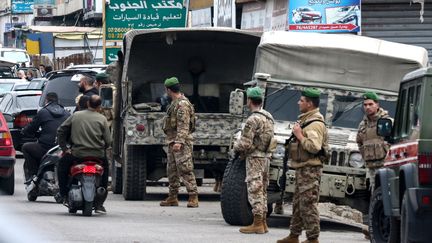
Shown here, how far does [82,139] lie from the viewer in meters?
16.2

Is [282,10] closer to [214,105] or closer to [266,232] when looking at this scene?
[214,105]

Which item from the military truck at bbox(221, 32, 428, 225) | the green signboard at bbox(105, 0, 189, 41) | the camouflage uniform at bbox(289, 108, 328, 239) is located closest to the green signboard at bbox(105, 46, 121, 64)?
the green signboard at bbox(105, 0, 189, 41)

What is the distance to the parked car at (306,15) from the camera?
25.3 m

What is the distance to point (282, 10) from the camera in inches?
1199

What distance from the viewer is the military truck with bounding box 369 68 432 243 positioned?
10.4 m

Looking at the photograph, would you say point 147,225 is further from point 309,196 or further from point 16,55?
point 16,55

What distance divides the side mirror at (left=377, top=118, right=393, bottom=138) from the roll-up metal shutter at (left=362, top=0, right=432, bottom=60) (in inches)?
586

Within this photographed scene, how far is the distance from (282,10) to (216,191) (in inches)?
386

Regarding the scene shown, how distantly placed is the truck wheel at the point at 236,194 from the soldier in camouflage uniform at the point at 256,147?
1.46 feet

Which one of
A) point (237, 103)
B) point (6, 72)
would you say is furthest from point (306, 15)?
point (6, 72)

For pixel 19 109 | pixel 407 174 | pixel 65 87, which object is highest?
pixel 407 174

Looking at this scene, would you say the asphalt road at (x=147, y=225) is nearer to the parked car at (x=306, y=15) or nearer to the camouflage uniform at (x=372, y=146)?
the camouflage uniform at (x=372, y=146)

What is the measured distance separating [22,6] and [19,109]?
202 feet

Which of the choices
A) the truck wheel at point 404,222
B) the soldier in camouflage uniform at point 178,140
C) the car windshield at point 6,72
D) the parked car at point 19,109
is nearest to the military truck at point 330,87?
the soldier in camouflage uniform at point 178,140
